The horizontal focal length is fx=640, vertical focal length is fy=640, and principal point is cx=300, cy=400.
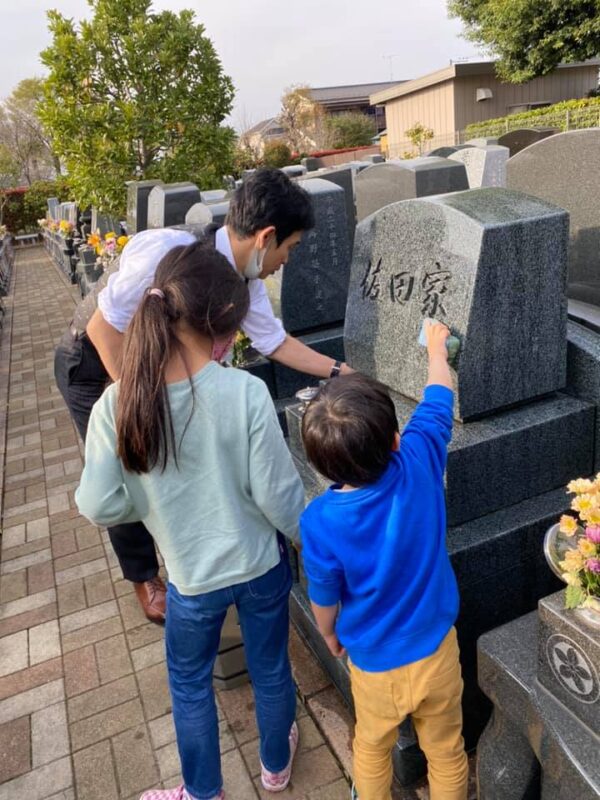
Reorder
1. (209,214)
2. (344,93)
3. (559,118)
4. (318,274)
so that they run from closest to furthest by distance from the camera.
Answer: (318,274)
(209,214)
(559,118)
(344,93)

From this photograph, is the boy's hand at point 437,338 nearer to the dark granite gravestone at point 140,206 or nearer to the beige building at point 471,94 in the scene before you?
the dark granite gravestone at point 140,206

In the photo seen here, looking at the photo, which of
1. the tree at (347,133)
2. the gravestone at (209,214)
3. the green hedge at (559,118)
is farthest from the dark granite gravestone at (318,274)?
the tree at (347,133)

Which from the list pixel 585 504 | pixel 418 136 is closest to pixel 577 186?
pixel 585 504

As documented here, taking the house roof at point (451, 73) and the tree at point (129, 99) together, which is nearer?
the tree at point (129, 99)

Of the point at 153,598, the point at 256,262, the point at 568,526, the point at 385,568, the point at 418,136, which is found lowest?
the point at 153,598

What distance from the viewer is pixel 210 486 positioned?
64.7 inches

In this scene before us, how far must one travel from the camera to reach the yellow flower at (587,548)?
1.37m

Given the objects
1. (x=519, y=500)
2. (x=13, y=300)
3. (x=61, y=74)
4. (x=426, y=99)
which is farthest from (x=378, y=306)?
(x=426, y=99)

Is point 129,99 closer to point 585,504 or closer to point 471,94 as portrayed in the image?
point 585,504

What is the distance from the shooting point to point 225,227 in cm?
229

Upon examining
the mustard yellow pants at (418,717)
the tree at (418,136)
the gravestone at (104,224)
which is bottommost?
the mustard yellow pants at (418,717)

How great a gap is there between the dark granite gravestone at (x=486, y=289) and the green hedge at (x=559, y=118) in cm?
1876

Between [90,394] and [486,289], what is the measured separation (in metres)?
1.68

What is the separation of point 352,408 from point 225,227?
1142 mm
